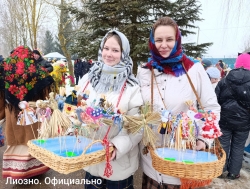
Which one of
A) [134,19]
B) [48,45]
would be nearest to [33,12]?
[134,19]

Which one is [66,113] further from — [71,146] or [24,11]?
[24,11]

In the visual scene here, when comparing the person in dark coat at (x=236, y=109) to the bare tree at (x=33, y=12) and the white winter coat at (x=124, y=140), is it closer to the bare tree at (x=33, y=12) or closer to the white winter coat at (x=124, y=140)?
the white winter coat at (x=124, y=140)

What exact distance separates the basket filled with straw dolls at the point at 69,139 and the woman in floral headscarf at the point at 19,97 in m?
1.02

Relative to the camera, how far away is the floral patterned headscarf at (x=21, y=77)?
107 inches

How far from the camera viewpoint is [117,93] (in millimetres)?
1938

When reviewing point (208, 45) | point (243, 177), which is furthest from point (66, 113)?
point (208, 45)

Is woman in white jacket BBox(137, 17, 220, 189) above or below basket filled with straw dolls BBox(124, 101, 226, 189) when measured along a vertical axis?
above

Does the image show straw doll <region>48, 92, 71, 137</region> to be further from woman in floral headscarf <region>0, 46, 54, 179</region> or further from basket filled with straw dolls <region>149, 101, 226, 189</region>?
woman in floral headscarf <region>0, 46, 54, 179</region>

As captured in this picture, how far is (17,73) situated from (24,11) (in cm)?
1623

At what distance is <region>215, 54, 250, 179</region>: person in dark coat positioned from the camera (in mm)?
3371

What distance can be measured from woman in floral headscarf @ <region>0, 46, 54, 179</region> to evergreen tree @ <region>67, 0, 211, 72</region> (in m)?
3.90

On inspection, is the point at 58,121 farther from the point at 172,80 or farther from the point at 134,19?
the point at 134,19

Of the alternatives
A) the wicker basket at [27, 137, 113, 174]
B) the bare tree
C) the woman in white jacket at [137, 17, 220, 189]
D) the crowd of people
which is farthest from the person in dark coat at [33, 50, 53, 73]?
the bare tree

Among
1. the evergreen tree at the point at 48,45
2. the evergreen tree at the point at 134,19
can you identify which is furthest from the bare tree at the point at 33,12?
the evergreen tree at the point at 48,45
